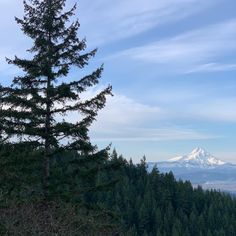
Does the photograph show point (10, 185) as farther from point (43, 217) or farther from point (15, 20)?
point (15, 20)

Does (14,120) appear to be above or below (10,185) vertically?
above

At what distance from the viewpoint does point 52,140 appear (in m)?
20.5

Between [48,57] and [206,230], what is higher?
[48,57]

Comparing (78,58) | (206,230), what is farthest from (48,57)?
(206,230)

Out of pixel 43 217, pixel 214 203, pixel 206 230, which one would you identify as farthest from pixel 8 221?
pixel 214 203

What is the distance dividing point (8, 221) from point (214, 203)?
181 meters

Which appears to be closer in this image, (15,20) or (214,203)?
(15,20)

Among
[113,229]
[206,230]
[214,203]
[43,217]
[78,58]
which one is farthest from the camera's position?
[214,203]

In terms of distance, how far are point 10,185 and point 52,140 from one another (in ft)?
9.08

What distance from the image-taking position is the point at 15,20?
2133 cm

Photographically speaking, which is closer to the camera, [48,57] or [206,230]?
[48,57]

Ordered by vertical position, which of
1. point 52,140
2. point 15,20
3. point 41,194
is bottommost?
point 41,194

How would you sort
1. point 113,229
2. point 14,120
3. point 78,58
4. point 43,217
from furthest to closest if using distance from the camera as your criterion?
point 78,58 → point 14,120 → point 113,229 → point 43,217

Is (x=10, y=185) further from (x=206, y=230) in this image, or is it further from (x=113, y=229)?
(x=206, y=230)
